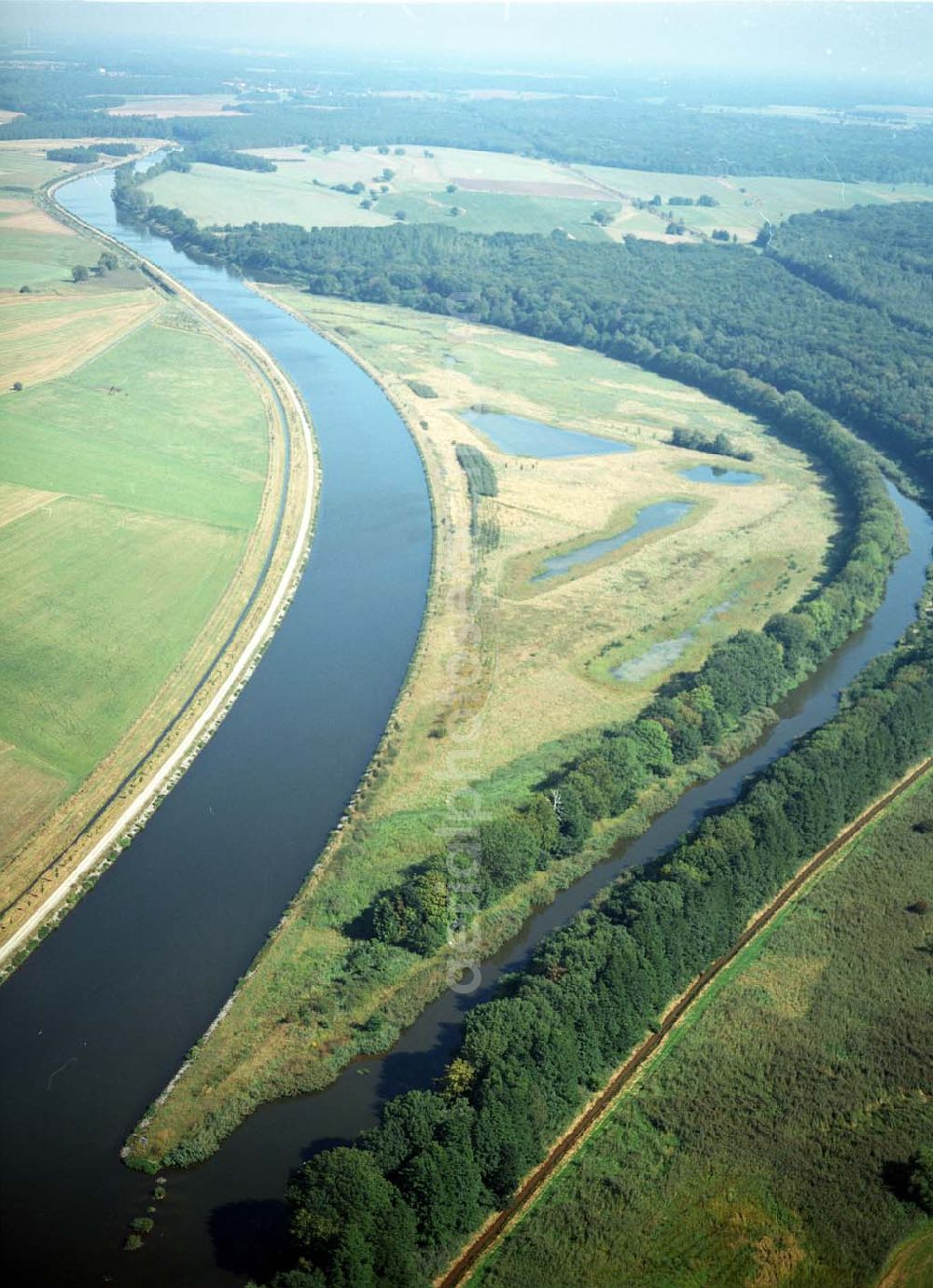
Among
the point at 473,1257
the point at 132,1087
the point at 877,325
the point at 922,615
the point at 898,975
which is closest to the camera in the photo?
the point at 473,1257

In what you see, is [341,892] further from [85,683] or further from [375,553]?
[375,553]

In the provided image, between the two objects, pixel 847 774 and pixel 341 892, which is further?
pixel 847 774

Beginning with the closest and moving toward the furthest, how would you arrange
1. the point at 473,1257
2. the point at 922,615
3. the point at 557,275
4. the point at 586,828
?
the point at 473,1257, the point at 586,828, the point at 922,615, the point at 557,275

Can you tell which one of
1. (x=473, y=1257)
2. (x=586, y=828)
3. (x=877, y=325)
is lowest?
(x=473, y=1257)

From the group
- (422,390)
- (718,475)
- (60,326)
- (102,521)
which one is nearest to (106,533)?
(102,521)

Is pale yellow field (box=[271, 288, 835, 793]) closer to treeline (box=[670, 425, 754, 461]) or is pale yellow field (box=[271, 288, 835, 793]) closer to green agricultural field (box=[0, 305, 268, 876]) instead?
treeline (box=[670, 425, 754, 461])

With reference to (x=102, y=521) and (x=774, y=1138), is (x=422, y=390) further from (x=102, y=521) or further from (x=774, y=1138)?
(x=774, y=1138)

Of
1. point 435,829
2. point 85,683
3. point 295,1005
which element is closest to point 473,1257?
point 295,1005

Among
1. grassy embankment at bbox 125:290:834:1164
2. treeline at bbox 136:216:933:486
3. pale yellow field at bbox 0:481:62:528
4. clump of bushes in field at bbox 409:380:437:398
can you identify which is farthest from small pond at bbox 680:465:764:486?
pale yellow field at bbox 0:481:62:528
